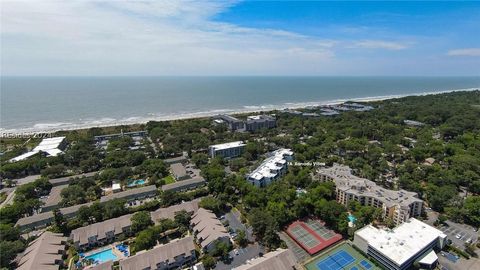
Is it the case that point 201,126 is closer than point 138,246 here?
No

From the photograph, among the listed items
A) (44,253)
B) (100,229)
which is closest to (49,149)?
(100,229)

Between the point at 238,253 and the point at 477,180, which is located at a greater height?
the point at 477,180

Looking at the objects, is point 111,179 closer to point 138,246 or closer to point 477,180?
point 138,246

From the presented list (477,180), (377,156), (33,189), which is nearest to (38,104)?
(33,189)

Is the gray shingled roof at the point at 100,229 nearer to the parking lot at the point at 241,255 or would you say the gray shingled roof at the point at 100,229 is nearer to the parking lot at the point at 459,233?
the parking lot at the point at 241,255

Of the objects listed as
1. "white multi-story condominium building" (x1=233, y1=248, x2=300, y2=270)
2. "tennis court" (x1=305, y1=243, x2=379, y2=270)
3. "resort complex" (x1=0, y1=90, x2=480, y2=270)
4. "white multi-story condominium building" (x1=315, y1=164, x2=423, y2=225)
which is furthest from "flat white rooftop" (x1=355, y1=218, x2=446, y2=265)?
"white multi-story condominium building" (x1=233, y1=248, x2=300, y2=270)

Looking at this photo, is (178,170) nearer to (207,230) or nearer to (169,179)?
(169,179)

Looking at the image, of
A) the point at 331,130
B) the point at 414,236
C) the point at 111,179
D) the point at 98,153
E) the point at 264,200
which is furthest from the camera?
the point at 331,130
